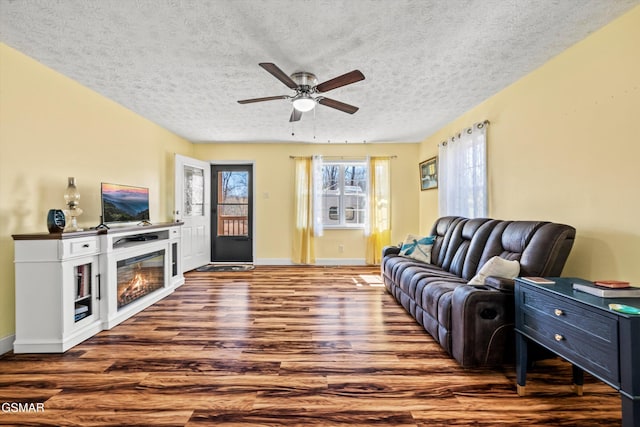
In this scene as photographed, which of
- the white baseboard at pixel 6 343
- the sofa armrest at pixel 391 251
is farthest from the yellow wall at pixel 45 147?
the sofa armrest at pixel 391 251

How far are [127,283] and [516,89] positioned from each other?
455 centimetres

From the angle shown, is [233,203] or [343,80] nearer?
[343,80]

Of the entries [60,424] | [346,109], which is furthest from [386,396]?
[346,109]

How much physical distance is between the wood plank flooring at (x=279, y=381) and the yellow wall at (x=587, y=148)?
98cm

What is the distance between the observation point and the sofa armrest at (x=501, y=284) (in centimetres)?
204

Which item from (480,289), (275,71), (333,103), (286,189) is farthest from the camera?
(286,189)

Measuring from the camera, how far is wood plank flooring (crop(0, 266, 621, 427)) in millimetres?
1629

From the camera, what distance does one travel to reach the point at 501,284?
2049 millimetres

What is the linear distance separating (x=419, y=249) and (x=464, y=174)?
119cm

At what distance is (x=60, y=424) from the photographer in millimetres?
1562

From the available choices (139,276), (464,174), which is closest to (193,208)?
(139,276)

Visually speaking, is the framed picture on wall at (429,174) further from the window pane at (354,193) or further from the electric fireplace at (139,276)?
the electric fireplace at (139,276)

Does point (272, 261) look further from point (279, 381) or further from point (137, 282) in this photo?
point (279, 381)

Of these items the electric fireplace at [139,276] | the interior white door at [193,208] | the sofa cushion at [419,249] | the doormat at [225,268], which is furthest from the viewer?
the doormat at [225,268]
